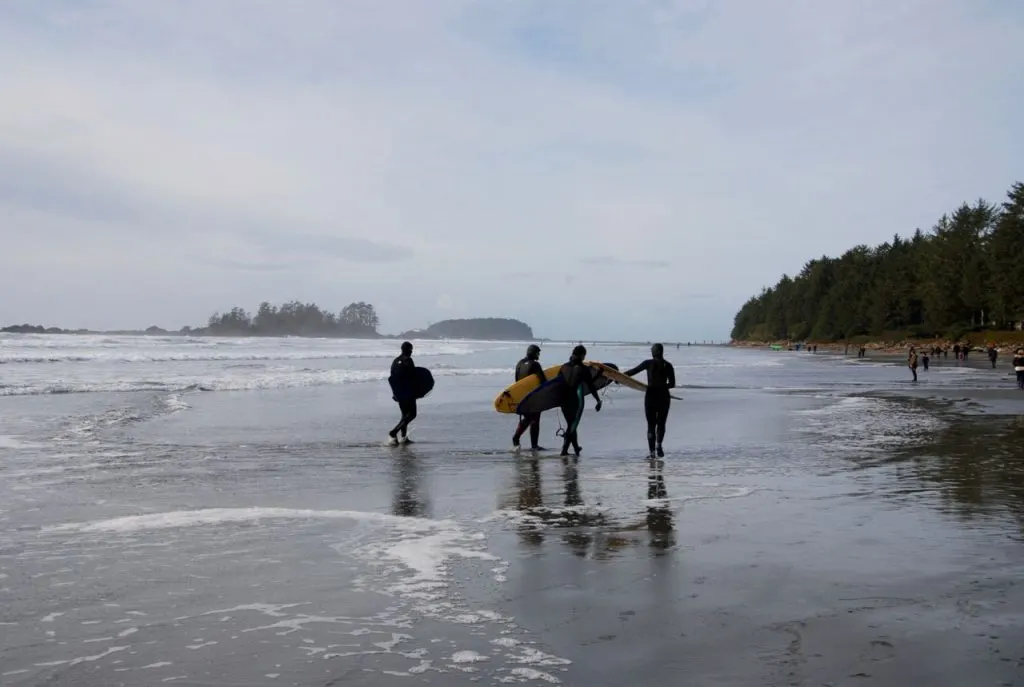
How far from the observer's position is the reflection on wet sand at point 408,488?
32.1 ft

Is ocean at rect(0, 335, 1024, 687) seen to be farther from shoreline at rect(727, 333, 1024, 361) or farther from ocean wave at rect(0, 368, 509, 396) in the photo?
shoreline at rect(727, 333, 1024, 361)

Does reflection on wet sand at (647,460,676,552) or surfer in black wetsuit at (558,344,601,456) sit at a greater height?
surfer in black wetsuit at (558,344,601,456)

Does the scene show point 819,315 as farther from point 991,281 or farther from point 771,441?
point 771,441

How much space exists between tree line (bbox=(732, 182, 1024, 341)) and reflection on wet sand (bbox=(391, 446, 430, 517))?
85.0 m

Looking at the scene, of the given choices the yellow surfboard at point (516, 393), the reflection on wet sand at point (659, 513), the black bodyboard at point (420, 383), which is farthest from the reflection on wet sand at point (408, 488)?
the reflection on wet sand at point (659, 513)

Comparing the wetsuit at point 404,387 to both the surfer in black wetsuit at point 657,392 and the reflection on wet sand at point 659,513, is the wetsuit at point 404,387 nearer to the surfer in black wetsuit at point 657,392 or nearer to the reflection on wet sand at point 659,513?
the surfer in black wetsuit at point 657,392

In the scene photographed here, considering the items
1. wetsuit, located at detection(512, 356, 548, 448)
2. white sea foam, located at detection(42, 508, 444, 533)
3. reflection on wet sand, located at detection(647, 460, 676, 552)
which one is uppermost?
wetsuit, located at detection(512, 356, 548, 448)

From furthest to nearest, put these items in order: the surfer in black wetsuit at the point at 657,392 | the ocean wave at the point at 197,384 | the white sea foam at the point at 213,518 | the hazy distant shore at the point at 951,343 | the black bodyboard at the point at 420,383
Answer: the hazy distant shore at the point at 951,343
the ocean wave at the point at 197,384
the black bodyboard at the point at 420,383
the surfer in black wetsuit at the point at 657,392
the white sea foam at the point at 213,518

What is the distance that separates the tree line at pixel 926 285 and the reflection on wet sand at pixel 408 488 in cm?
8505

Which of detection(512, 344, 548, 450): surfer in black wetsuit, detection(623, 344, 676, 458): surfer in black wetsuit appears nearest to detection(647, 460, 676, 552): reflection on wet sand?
detection(623, 344, 676, 458): surfer in black wetsuit

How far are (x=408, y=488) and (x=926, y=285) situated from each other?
116894 millimetres

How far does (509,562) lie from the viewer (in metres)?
7.22

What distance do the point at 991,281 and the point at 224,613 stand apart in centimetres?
10076

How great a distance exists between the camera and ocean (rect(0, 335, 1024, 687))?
489cm
